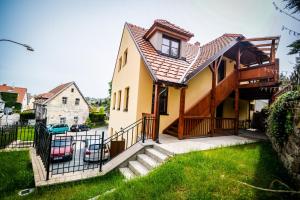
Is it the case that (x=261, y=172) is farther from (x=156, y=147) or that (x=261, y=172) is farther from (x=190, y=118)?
(x=190, y=118)

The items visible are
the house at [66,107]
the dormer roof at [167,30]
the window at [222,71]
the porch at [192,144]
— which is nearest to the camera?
the porch at [192,144]

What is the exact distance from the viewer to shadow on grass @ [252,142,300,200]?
361 cm

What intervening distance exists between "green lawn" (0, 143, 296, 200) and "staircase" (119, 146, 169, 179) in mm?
403

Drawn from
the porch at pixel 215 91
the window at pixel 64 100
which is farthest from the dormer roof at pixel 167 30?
the window at pixel 64 100

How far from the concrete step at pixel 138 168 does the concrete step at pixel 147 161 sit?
117mm

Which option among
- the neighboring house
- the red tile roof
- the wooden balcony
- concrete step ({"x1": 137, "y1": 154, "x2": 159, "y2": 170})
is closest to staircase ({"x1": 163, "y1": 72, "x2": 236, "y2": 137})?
the wooden balcony

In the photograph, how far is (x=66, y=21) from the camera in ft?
39.8

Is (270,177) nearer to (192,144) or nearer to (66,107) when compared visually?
(192,144)

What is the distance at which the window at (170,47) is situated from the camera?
1034 centimetres

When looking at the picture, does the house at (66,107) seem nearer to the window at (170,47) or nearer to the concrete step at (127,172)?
the window at (170,47)

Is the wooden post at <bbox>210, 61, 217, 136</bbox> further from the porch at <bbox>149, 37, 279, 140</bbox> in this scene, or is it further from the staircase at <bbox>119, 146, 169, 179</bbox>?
the staircase at <bbox>119, 146, 169, 179</bbox>

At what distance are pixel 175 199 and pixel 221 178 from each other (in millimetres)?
1421

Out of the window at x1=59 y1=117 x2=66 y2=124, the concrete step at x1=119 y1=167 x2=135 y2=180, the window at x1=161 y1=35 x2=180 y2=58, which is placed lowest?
the window at x1=59 y1=117 x2=66 y2=124

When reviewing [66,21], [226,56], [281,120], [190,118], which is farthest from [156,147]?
[66,21]
